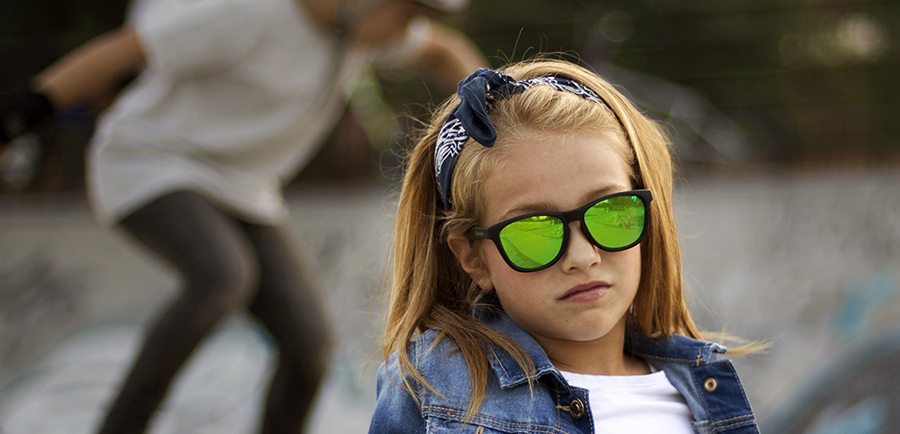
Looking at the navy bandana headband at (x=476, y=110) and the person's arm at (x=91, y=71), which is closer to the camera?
the navy bandana headband at (x=476, y=110)

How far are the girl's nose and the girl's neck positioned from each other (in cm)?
16

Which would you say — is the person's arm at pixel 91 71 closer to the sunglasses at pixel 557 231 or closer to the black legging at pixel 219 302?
the black legging at pixel 219 302

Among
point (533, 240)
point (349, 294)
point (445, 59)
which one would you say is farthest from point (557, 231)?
point (349, 294)

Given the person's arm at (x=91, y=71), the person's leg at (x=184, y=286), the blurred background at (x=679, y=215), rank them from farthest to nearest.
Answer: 1. the blurred background at (x=679, y=215)
2. the person's arm at (x=91, y=71)
3. the person's leg at (x=184, y=286)

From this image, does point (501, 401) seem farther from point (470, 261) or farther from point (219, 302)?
point (219, 302)

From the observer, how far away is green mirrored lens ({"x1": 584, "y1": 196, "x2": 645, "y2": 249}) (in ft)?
3.08

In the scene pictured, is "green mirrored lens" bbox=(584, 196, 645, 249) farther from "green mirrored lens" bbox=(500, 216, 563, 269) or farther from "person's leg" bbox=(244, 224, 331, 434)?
"person's leg" bbox=(244, 224, 331, 434)

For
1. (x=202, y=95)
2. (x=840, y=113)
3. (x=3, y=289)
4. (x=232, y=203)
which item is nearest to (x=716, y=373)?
(x=232, y=203)

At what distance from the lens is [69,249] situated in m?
4.28

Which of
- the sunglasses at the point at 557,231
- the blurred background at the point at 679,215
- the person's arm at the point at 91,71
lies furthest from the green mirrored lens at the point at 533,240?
the blurred background at the point at 679,215

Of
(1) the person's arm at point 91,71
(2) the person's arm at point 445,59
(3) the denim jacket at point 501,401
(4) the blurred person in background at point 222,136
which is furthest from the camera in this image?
(2) the person's arm at point 445,59

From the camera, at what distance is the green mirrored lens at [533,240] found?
36.6 inches

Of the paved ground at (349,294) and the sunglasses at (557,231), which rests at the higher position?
the sunglasses at (557,231)

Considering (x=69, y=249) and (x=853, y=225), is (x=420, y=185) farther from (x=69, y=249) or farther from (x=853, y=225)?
(x=69, y=249)
